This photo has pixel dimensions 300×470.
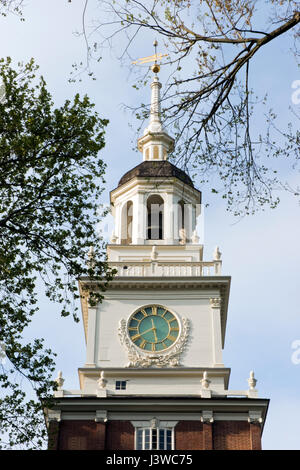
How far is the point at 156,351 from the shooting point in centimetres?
3497

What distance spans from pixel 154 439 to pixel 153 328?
5.88 meters

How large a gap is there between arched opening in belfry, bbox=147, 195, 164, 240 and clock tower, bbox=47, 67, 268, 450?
0.06 metres

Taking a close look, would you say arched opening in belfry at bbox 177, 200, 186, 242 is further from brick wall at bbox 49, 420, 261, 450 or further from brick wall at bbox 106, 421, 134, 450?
brick wall at bbox 106, 421, 134, 450

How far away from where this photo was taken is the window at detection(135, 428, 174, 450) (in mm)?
31328

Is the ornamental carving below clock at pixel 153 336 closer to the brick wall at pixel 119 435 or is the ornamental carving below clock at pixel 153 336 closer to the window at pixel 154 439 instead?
the brick wall at pixel 119 435

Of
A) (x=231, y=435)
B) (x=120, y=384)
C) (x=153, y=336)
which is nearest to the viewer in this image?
(x=231, y=435)

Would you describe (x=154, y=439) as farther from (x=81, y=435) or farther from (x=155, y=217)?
(x=155, y=217)

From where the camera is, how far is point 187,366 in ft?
113

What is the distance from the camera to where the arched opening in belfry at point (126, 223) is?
4203cm

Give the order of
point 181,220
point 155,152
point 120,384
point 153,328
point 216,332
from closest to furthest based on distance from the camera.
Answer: point 120,384 < point 216,332 < point 153,328 < point 181,220 < point 155,152

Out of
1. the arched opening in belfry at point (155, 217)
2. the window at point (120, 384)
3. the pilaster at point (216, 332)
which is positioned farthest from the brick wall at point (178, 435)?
the arched opening in belfry at point (155, 217)

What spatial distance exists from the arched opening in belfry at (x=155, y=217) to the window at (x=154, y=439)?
1276cm

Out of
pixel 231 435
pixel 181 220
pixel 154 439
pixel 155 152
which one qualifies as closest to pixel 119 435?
pixel 154 439
